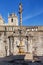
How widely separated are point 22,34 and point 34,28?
1846mm

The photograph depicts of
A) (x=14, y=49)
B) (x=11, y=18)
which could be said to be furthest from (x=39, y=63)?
(x=11, y=18)

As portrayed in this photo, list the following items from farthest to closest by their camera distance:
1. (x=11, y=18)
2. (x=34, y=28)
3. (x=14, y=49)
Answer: (x=11, y=18)
(x=34, y=28)
(x=14, y=49)

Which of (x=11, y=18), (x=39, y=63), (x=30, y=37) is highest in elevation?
(x=11, y=18)

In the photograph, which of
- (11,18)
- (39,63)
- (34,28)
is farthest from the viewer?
(11,18)

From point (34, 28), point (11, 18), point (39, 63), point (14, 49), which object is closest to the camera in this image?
point (39, 63)

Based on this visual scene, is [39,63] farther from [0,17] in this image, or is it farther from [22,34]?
[0,17]

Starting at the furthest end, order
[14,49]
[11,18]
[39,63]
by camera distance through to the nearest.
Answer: [11,18] < [14,49] < [39,63]

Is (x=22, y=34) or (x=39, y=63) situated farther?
(x=22, y=34)

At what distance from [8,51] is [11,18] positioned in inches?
964

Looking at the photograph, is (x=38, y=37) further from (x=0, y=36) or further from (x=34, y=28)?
(x=0, y=36)

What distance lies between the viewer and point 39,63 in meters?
7.73

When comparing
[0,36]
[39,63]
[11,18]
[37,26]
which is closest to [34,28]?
[37,26]

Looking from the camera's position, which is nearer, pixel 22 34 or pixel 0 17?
pixel 22 34

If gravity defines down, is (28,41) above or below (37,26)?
below
